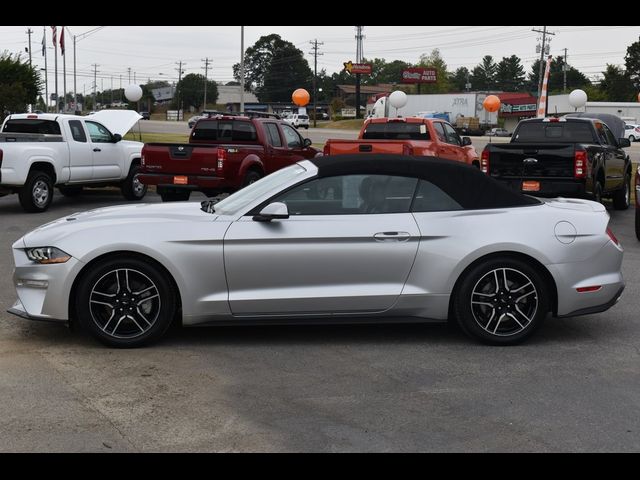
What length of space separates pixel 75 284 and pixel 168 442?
7.32 ft

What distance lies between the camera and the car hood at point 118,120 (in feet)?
65.7

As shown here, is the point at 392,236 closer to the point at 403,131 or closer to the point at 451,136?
the point at 403,131

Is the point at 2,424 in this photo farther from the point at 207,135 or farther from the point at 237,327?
the point at 207,135

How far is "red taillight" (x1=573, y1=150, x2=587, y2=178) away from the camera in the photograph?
13.8 meters

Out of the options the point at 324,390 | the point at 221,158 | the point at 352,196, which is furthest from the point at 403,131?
the point at 324,390

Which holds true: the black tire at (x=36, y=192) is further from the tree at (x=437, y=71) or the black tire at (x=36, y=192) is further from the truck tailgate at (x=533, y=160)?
the tree at (x=437, y=71)

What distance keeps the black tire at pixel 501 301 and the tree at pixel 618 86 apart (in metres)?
114

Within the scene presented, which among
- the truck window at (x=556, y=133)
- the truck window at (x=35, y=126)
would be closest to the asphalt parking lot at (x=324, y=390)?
the truck window at (x=556, y=133)

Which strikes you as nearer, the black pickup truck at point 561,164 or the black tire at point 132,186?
the black pickup truck at point 561,164

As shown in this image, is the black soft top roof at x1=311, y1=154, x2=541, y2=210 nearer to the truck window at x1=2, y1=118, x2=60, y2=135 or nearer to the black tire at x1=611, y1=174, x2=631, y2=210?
the black tire at x1=611, y1=174, x2=631, y2=210

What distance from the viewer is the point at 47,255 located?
6.30 meters

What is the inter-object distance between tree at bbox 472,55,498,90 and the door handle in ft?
593

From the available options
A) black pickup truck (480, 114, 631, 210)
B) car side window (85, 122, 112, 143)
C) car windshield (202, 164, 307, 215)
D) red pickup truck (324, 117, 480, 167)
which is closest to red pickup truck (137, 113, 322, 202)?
car side window (85, 122, 112, 143)
